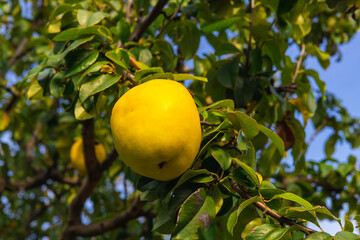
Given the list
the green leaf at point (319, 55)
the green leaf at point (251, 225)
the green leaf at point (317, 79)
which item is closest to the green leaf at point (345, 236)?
the green leaf at point (251, 225)

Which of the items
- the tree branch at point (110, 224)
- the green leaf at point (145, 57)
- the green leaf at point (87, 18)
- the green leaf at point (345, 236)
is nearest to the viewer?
the green leaf at point (345, 236)

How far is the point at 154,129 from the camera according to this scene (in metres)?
0.60

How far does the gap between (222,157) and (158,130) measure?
0.13m

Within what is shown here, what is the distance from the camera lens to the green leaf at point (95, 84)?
2.40 feet

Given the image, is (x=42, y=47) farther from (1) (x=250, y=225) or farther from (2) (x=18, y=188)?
(1) (x=250, y=225)

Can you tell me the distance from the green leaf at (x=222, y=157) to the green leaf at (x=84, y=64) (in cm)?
37

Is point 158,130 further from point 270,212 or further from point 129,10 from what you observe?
point 129,10

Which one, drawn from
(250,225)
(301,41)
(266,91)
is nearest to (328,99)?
(301,41)

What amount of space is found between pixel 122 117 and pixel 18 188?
1957 mm

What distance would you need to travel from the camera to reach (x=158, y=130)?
596 millimetres

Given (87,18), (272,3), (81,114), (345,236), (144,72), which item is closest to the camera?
(345,236)

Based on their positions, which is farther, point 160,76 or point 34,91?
point 34,91

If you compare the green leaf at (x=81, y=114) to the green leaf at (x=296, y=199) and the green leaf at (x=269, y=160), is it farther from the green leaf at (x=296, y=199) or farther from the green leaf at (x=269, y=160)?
the green leaf at (x=269, y=160)

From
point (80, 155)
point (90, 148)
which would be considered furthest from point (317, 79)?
point (80, 155)
